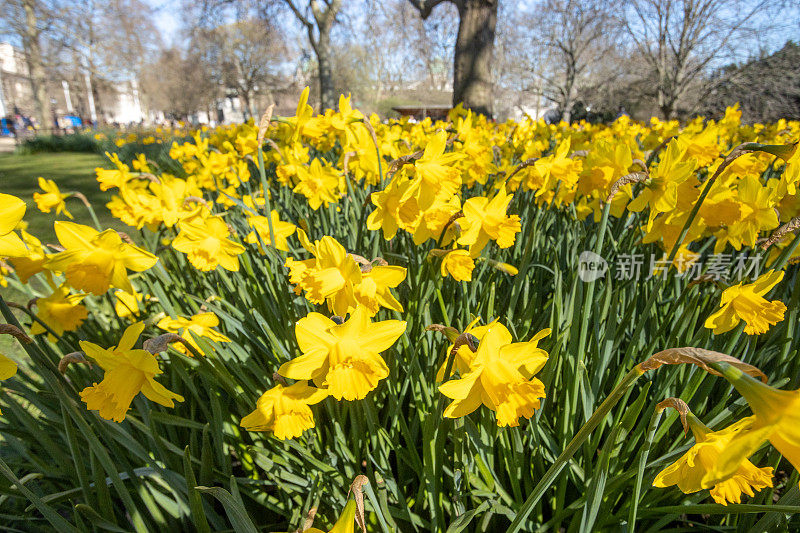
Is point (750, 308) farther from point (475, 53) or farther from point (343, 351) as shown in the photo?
point (475, 53)

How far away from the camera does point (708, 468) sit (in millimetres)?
691

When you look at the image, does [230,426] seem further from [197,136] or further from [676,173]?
[197,136]

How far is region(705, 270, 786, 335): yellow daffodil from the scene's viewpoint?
42.7 inches

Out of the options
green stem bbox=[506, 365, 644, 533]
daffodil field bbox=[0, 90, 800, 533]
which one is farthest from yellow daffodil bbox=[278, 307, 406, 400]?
green stem bbox=[506, 365, 644, 533]

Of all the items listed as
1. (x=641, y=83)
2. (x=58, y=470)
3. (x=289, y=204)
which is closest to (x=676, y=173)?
(x=58, y=470)

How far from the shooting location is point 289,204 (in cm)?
308

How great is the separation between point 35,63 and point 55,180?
1701 cm

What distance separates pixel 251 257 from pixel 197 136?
2.11 meters

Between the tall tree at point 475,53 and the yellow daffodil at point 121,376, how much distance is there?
8035mm

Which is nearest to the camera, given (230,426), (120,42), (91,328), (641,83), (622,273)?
(230,426)

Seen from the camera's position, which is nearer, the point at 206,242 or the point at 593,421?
the point at 593,421

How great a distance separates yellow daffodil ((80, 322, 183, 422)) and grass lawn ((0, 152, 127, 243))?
5.37 m

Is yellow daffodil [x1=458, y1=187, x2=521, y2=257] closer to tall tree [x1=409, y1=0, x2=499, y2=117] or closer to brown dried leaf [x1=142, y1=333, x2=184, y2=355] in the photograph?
brown dried leaf [x1=142, y1=333, x2=184, y2=355]

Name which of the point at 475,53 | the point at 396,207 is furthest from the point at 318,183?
the point at 475,53
